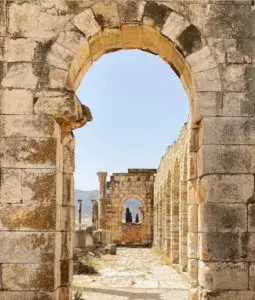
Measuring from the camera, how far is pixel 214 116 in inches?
227

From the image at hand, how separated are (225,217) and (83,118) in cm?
213

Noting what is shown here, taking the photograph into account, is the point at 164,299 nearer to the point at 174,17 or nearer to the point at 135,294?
the point at 135,294

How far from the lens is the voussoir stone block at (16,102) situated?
577cm

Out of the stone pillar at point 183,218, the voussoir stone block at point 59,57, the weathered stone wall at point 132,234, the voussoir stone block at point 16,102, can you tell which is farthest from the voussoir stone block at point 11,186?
the weathered stone wall at point 132,234

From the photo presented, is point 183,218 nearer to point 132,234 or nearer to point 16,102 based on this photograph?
point 16,102

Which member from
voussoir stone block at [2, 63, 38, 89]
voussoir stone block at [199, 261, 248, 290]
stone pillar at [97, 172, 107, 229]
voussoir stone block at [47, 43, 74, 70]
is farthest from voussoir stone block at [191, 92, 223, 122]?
stone pillar at [97, 172, 107, 229]

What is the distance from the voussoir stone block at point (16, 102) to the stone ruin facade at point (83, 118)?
12 millimetres

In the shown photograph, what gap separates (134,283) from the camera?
43.4ft

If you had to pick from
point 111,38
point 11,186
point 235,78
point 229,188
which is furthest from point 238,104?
point 11,186

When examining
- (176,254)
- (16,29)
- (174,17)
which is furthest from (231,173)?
(176,254)

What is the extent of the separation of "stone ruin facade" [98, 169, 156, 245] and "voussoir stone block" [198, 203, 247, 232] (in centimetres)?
2889

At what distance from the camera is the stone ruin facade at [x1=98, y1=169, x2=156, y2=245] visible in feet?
113

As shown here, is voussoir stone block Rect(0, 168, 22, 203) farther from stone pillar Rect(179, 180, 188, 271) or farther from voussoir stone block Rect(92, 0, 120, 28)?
stone pillar Rect(179, 180, 188, 271)

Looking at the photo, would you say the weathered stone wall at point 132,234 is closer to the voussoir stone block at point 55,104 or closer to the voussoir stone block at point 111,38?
the voussoir stone block at point 111,38
